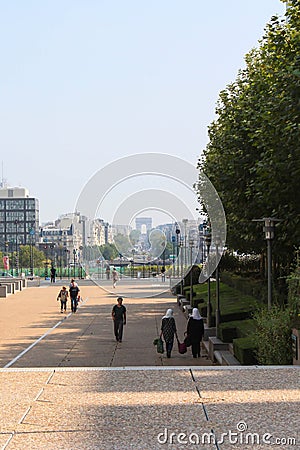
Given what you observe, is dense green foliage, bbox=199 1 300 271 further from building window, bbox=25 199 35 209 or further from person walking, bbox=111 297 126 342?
building window, bbox=25 199 35 209

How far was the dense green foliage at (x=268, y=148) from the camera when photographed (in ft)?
70.3

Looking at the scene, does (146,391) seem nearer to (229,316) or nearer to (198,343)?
(198,343)

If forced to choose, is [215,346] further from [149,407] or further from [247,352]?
[149,407]

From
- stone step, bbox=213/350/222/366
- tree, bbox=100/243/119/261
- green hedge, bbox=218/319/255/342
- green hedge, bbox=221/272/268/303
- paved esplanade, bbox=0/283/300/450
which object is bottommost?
stone step, bbox=213/350/222/366

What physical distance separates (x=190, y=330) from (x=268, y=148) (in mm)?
5682

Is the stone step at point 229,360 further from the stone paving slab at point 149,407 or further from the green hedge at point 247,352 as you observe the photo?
the stone paving slab at point 149,407

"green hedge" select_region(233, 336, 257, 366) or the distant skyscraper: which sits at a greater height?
the distant skyscraper

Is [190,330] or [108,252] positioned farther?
[108,252]

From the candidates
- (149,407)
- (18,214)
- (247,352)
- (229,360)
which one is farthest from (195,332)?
(18,214)

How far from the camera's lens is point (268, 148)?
23078 mm

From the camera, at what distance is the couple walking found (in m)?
23.2

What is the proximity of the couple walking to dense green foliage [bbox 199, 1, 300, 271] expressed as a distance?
11.9ft

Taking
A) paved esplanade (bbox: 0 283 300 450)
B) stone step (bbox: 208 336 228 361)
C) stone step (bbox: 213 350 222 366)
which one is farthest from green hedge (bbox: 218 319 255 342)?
paved esplanade (bbox: 0 283 300 450)

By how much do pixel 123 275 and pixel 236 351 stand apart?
68845mm
